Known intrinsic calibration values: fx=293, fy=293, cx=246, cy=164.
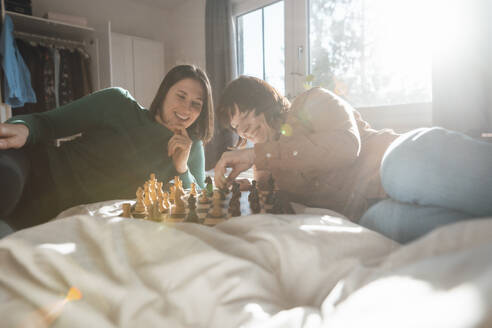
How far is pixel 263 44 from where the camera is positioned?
305 centimetres

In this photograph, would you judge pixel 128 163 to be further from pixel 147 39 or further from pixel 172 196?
pixel 147 39

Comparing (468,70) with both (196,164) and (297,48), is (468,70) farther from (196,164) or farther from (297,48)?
(196,164)

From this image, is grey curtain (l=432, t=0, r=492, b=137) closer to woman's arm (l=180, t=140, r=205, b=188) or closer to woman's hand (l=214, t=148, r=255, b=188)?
woman's hand (l=214, t=148, r=255, b=188)

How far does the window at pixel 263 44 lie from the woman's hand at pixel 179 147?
1664 mm

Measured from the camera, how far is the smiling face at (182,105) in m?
1.44

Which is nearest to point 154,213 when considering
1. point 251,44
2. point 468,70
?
point 468,70

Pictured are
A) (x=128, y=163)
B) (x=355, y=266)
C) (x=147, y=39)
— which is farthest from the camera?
(x=147, y=39)

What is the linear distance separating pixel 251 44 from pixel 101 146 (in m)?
2.35

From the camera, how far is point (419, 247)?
38 centimetres

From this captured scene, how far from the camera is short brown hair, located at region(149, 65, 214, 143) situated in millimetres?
1475

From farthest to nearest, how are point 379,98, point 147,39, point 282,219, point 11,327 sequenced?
point 147,39 → point 379,98 → point 282,219 → point 11,327

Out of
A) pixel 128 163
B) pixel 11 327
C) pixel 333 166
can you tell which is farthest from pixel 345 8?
pixel 11 327

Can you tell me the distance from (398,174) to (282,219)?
0.30m

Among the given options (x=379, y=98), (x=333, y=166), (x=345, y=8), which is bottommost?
(x=333, y=166)
